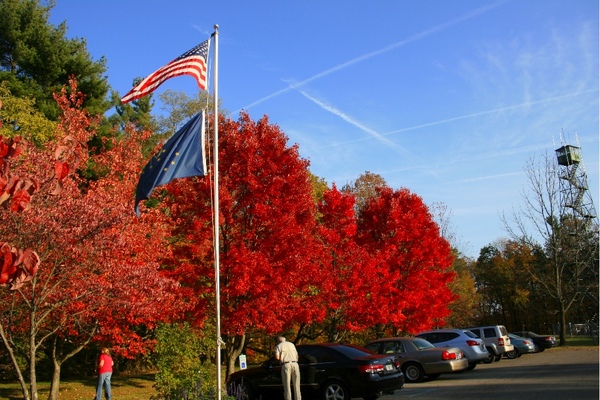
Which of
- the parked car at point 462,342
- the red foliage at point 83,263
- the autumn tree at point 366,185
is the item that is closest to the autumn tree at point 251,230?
the red foliage at point 83,263

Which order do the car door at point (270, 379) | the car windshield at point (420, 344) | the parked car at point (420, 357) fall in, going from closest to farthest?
1. the car door at point (270, 379)
2. the parked car at point (420, 357)
3. the car windshield at point (420, 344)

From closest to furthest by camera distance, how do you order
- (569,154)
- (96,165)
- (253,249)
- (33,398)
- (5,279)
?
(5,279), (33,398), (253,249), (96,165), (569,154)

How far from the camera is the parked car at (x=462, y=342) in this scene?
21.4 metres

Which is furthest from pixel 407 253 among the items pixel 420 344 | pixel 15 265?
pixel 15 265

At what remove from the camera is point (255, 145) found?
1855 centimetres

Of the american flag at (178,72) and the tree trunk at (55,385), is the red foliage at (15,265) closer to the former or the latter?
the american flag at (178,72)

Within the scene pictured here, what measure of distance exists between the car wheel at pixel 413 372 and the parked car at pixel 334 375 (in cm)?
501

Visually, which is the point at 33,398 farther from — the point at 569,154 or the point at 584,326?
the point at 584,326

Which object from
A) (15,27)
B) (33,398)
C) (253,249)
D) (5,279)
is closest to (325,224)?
(253,249)

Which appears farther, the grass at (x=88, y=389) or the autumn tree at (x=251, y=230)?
the grass at (x=88, y=389)

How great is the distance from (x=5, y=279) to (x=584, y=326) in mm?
70465

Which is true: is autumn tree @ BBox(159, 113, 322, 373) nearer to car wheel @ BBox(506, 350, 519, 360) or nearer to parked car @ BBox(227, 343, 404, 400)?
parked car @ BBox(227, 343, 404, 400)

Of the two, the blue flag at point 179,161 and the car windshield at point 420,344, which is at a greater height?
the blue flag at point 179,161

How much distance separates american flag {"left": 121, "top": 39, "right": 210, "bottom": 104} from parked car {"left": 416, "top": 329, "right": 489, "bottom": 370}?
14.7 meters
